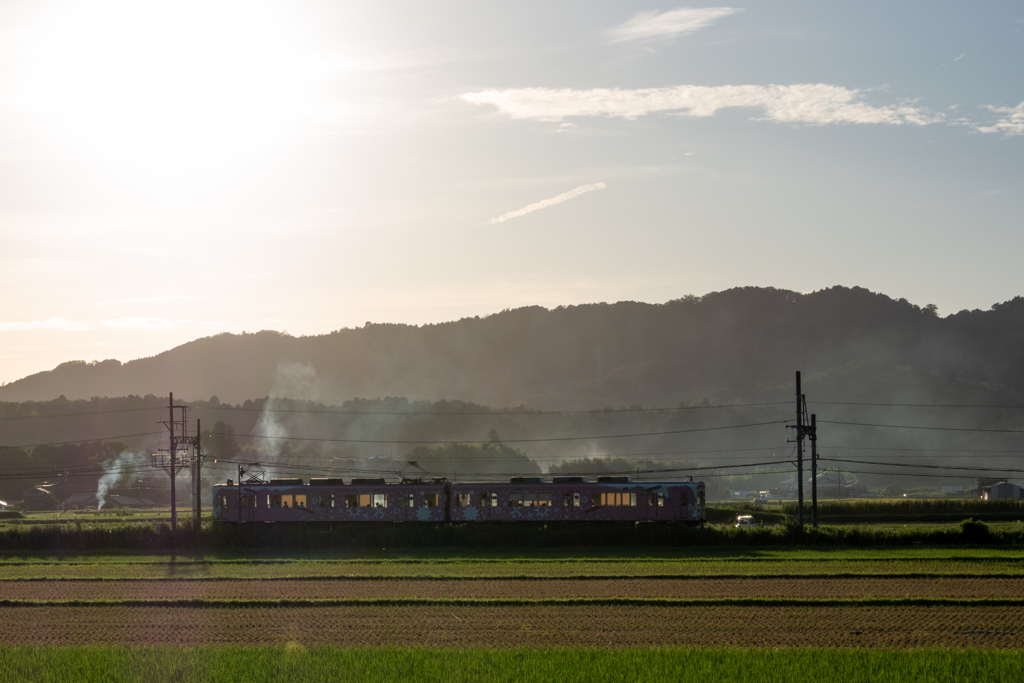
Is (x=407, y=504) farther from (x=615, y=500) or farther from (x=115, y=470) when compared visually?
(x=115, y=470)

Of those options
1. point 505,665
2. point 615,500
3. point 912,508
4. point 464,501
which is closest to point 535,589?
point 505,665

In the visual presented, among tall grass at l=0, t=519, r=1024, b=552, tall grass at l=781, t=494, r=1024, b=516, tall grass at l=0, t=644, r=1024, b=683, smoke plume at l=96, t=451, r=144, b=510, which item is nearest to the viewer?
tall grass at l=0, t=644, r=1024, b=683

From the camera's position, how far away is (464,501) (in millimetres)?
53906

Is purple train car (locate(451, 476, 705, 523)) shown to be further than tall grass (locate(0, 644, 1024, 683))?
Yes

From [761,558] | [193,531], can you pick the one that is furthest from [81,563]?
[761,558]

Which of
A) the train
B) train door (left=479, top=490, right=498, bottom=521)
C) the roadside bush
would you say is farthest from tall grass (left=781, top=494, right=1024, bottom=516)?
train door (left=479, top=490, right=498, bottom=521)

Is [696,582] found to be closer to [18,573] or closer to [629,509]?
[629,509]

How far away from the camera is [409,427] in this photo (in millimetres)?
195500

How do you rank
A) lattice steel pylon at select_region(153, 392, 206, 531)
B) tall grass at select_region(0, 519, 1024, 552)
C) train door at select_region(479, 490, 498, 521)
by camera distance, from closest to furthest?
tall grass at select_region(0, 519, 1024, 552) → train door at select_region(479, 490, 498, 521) → lattice steel pylon at select_region(153, 392, 206, 531)

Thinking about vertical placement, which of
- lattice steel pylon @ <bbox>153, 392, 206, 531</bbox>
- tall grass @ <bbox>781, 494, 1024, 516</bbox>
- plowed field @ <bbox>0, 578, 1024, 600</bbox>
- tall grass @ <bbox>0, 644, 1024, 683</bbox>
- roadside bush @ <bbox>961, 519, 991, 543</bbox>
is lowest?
tall grass @ <bbox>781, 494, 1024, 516</bbox>

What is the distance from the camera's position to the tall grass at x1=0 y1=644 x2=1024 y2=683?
1898 centimetres

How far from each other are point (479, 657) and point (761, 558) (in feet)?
85.1

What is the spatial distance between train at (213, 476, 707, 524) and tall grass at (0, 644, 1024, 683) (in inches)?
1222

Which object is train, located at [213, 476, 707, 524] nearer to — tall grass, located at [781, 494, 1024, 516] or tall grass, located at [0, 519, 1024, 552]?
tall grass, located at [0, 519, 1024, 552]
